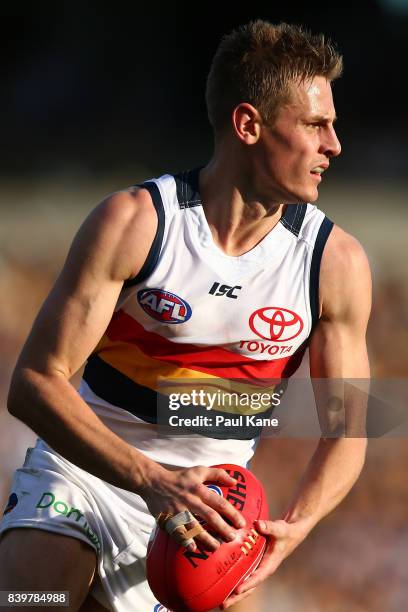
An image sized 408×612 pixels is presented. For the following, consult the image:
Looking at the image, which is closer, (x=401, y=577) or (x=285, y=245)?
(x=285, y=245)

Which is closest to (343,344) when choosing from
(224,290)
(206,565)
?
(224,290)

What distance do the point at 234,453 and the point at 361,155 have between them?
966 cm

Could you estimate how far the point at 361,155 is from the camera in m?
13.4

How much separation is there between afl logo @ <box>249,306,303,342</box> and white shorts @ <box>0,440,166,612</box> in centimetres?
81

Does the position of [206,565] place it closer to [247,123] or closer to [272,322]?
[272,322]

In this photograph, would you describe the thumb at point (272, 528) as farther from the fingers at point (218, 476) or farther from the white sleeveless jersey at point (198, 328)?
the white sleeveless jersey at point (198, 328)

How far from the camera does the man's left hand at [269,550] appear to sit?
3738 millimetres

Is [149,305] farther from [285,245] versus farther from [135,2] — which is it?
[135,2]

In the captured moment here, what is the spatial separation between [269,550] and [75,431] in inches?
32.7

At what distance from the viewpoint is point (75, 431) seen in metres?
3.68

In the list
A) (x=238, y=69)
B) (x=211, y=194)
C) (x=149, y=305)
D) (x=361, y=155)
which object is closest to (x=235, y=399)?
(x=149, y=305)

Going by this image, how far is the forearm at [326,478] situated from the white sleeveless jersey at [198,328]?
1.01 feet

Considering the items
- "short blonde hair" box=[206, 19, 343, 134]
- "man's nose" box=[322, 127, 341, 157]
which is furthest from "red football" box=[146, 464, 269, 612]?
"short blonde hair" box=[206, 19, 343, 134]

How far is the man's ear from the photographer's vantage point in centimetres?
406
